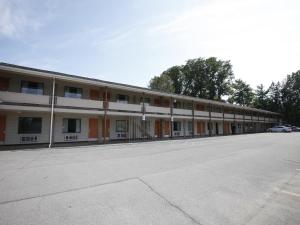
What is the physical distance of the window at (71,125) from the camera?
765 inches

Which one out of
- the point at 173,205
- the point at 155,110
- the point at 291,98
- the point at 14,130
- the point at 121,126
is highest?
the point at 291,98

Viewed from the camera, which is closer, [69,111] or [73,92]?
[69,111]

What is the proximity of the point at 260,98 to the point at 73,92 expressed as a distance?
74.6m

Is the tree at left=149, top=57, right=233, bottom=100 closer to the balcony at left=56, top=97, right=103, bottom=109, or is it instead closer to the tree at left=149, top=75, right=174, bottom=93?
the tree at left=149, top=75, right=174, bottom=93

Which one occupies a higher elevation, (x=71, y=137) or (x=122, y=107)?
(x=122, y=107)

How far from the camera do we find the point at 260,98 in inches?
2965

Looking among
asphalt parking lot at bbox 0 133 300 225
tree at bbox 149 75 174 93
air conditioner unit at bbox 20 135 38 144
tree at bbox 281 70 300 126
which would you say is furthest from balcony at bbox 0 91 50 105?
tree at bbox 281 70 300 126

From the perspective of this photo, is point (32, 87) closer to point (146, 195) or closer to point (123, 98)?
point (123, 98)

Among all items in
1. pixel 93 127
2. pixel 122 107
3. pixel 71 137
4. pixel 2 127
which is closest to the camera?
pixel 2 127

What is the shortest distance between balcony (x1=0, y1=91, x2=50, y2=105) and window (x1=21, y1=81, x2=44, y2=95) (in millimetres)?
2238

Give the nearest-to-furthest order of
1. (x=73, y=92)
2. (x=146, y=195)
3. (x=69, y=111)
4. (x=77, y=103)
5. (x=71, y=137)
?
(x=146, y=195) < (x=69, y=111) < (x=77, y=103) < (x=71, y=137) < (x=73, y=92)

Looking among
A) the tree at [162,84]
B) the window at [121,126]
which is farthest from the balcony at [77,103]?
the tree at [162,84]

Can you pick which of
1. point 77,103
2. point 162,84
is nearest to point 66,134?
point 77,103

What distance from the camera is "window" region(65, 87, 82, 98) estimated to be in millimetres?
19344
